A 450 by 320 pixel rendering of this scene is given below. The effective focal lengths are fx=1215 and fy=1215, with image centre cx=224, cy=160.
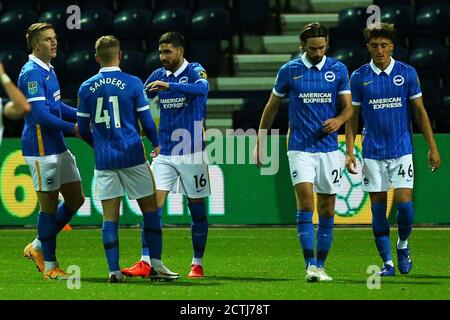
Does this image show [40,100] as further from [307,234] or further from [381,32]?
[381,32]

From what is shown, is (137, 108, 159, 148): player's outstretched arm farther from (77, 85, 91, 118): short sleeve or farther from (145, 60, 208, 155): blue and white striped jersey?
(145, 60, 208, 155): blue and white striped jersey

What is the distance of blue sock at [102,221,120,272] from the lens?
9.47 metres

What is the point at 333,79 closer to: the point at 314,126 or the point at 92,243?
the point at 314,126

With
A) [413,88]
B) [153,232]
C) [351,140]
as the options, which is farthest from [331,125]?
[153,232]

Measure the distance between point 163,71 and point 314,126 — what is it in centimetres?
145

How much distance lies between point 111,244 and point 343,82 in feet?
7.51

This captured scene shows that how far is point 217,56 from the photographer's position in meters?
18.7

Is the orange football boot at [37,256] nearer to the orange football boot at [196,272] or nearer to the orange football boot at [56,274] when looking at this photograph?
the orange football boot at [56,274]

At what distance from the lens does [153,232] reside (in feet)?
31.7

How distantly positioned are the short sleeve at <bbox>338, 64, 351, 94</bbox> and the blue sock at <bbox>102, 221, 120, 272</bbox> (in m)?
2.15

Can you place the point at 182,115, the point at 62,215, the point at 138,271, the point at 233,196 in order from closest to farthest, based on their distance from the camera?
the point at 138,271
the point at 182,115
the point at 62,215
the point at 233,196

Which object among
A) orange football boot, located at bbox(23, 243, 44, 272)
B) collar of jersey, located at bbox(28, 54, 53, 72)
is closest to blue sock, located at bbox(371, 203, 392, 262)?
orange football boot, located at bbox(23, 243, 44, 272)

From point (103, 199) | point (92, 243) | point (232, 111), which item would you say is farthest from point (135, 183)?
point (232, 111)

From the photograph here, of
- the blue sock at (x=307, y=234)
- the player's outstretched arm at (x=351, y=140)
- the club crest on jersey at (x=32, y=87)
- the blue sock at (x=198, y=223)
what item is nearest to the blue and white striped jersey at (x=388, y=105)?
the player's outstretched arm at (x=351, y=140)
